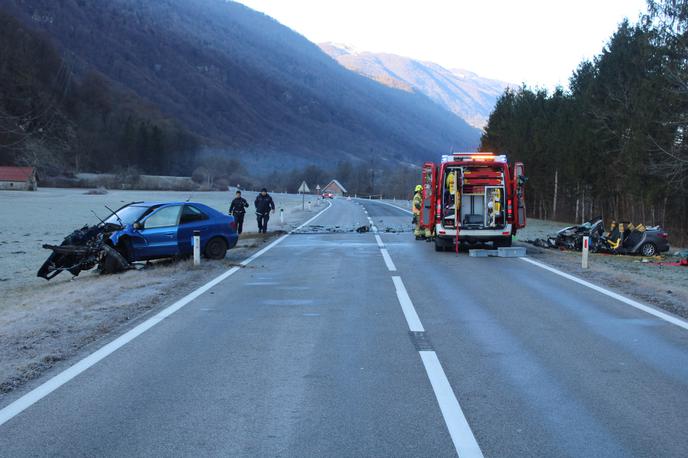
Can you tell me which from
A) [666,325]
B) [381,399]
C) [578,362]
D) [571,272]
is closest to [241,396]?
[381,399]

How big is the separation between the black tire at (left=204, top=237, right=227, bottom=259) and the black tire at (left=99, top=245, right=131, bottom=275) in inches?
95.5

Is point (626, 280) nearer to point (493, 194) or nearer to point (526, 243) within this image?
point (493, 194)

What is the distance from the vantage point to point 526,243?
Answer: 26297 millimetres

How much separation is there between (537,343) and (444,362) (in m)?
1.59

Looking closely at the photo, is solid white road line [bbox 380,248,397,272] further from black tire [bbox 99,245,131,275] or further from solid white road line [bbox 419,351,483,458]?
solid white road line [bbox 419,351,483,458]

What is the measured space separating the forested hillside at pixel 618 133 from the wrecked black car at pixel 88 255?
21.1 m

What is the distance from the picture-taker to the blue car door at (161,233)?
16516mm

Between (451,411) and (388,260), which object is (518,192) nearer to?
(388,260)

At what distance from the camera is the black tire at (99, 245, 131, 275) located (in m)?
15.9

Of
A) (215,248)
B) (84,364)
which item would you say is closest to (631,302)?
(84,364)

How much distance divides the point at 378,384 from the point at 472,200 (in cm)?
1549

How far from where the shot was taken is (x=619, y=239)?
21.8 meters

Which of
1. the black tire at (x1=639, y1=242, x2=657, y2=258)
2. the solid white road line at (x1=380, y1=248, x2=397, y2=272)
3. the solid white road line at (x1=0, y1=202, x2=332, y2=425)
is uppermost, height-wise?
the black tire at (x1=639, y1=242, x2=657, y2=258)

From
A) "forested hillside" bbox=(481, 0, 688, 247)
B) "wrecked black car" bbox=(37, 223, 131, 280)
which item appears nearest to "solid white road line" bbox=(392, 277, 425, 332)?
"wrecked black car" bbox=(37, 223, 131, 280)
